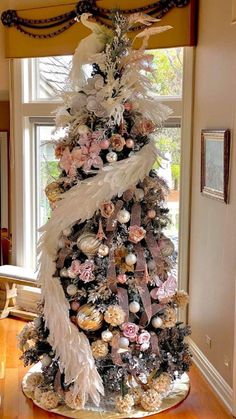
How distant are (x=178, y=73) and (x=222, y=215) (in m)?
1.28

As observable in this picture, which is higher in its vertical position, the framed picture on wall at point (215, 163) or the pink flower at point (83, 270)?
the framed picture on wall at point (215, 163)

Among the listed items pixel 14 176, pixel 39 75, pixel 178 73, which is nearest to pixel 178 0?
pixel 178 73

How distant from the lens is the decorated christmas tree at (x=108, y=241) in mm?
3096

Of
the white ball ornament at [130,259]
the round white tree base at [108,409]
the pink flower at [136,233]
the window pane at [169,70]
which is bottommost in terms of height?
the round white tree base at [108,409]

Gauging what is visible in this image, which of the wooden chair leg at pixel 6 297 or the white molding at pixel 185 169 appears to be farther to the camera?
the wooden chair leg at pixel 6 297

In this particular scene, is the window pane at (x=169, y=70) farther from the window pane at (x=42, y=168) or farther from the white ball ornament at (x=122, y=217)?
the white ball ornament at (x=122, y=217)

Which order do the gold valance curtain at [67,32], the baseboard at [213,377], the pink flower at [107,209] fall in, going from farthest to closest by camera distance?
the gold valance curtain at [67,32], the baseboard at [213,377], the pink flower at [107,209]

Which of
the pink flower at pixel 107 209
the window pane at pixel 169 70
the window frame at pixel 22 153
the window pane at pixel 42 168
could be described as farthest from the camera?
the window pane at pixel 42 168

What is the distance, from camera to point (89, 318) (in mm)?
3090

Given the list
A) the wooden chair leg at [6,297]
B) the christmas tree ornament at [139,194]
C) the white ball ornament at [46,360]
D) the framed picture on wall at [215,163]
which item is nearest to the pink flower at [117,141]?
the christmas tree ornament at [139,194]

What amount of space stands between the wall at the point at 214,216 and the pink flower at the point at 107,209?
2.40ft

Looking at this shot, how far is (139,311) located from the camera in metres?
3.19

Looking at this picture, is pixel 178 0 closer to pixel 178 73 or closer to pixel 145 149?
pixel 178 73

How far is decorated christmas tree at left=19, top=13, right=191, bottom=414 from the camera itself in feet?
10.2
